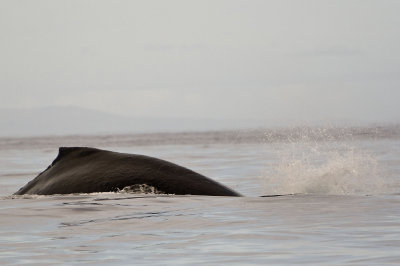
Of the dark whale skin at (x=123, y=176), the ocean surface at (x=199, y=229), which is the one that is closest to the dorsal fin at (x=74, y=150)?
the dark whale skin at (x=123, y=176)

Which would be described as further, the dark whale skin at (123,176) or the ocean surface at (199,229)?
the dark whale skin at (123,176)

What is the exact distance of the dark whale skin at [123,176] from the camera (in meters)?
9.30

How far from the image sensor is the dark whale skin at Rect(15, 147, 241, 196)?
30.5 ft

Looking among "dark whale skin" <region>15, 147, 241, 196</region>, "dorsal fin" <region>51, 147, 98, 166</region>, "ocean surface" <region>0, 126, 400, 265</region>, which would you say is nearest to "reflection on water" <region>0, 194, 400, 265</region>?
"ocean surface" <region>0, 126, 400, 265</region>

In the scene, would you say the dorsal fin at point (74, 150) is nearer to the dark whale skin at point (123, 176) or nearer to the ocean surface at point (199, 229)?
the dark whale skin at point (123, 176)

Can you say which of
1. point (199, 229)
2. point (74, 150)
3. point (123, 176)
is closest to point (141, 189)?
point (123, 176)

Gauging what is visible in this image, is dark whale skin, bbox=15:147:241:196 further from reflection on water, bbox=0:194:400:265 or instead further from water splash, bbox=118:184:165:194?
reflection on water, bbox=0:194:400:265

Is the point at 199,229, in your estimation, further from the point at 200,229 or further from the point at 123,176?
the point at 123,176

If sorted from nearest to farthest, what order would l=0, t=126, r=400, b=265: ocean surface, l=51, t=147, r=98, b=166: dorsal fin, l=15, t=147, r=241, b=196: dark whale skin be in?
l=0, t=126, r=400, b=265: ocean surface
l=15, t=147, r=241, b=196: dark whale skin
l=51, t=147, r=98, b=166: dorsal fin

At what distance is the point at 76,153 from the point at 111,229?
95.6 inches

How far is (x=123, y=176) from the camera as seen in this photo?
936 cm

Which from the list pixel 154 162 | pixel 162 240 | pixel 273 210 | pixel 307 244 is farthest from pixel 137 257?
pixel 154 162

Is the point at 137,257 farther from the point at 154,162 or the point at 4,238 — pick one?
the point at 154,162

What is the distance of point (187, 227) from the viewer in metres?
7.51
